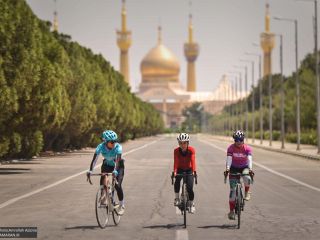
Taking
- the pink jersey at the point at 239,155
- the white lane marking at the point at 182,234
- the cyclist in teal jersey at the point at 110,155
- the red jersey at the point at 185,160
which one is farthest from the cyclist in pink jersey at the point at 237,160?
the cyclist in teal jersey at the point at 110,155

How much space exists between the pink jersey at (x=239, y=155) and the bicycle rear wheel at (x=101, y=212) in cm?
217

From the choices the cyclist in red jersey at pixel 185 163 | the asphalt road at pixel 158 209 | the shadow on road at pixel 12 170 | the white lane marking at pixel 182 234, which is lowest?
the white lane marking at pixel 182 234

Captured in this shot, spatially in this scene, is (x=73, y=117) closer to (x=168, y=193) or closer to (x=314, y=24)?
(x=314, y=24)

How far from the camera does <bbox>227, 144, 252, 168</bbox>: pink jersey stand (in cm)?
1372

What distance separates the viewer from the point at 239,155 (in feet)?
45.1

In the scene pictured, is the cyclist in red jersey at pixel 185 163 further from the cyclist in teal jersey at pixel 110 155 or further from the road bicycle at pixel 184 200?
the cyclist in teal jersey at pixel 110 155

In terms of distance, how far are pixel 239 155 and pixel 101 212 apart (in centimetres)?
240

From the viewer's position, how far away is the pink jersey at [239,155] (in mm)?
13719

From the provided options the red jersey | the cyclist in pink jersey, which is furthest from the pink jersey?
the red jersey

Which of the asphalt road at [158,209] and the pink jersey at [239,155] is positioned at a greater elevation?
the pink jersey at [239,155]

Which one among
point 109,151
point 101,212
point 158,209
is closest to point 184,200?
point 101,212

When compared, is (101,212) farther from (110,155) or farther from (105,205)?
(110,155)

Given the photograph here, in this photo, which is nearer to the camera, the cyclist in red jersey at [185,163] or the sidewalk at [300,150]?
the cyclist in red jersey at [185,163]

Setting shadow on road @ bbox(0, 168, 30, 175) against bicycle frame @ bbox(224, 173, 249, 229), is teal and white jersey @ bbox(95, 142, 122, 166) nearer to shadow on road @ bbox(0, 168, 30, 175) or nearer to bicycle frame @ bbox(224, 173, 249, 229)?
bicycle frame @ bbox(224, 173, 249, 229)
